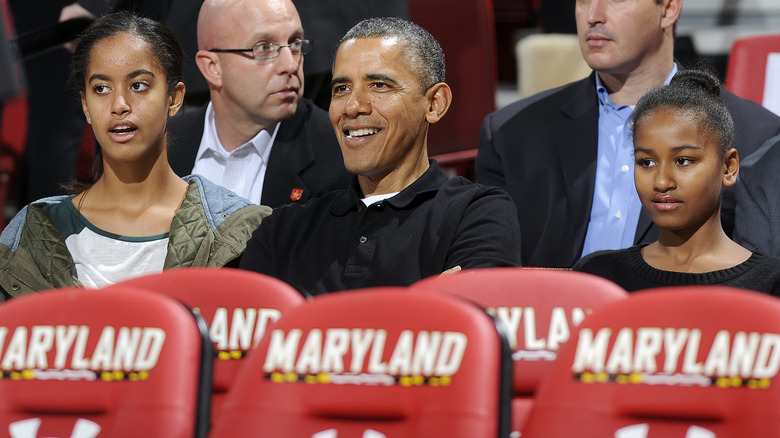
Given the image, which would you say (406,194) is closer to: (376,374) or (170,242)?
(170,242)

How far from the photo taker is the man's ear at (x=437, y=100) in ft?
7.82

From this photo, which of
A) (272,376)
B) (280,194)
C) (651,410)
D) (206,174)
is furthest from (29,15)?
(651,410)

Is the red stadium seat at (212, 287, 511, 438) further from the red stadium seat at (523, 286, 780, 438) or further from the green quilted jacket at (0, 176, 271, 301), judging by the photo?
the green quilted jacket at (0, 176, 271, 301)

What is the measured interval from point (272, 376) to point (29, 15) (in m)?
2.35

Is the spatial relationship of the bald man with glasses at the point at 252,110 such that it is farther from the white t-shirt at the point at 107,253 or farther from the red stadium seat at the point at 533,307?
the red stadium seat at the point at 533,307

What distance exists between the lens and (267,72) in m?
2.98

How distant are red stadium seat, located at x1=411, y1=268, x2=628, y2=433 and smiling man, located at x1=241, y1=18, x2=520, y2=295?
0.36 m

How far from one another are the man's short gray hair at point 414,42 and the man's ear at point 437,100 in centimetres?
1

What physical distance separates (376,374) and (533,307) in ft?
1.07

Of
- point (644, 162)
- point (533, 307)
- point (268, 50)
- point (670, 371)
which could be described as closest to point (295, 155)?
point (268, 50)

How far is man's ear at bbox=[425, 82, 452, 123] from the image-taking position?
2.38 metres

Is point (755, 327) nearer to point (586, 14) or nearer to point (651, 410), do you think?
point (651, 410)

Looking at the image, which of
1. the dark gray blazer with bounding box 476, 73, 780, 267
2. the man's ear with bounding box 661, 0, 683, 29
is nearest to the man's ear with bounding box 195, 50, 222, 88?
the dark gray blazer with bounding box 476, 73, 780, 267

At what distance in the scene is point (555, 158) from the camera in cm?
283
